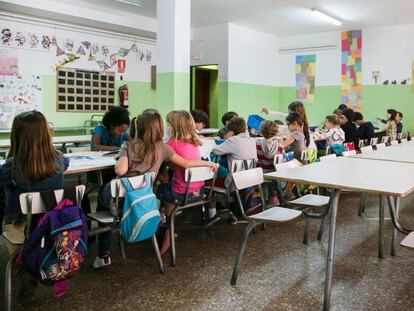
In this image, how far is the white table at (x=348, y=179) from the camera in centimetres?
221

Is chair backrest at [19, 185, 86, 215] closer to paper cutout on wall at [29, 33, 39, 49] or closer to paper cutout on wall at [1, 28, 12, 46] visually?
paper cutout on wall at [1, 28, 12, 46]

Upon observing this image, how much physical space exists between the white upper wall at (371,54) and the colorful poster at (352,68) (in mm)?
94

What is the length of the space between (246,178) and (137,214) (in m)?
0.80

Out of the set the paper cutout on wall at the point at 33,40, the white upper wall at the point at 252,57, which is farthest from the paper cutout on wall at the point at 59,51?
the white upper wall at the point at 252,57

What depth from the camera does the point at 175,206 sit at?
3105mm

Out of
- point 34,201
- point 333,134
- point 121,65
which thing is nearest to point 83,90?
point 121,65

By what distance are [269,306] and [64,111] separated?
6.12 meters

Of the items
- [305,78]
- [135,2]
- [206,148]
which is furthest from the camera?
[305,78]

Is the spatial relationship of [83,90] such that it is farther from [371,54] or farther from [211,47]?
[371,54]

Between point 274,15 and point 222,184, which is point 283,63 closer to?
point 274,15

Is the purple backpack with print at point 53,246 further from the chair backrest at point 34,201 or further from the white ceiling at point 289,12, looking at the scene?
the white ceiling at point 289,12

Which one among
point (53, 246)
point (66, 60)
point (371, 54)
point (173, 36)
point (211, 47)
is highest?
point (211, 47)

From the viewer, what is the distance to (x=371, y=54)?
360 inches

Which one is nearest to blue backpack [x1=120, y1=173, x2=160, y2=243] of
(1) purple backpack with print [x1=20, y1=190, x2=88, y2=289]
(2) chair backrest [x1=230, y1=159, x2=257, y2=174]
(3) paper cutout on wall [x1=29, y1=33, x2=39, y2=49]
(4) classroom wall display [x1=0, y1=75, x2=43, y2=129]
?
(1) purple backpack with print [x1=20, y1=190, x2=88, y2=289]
